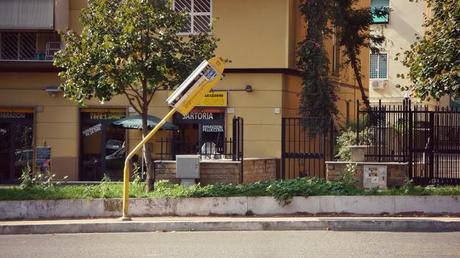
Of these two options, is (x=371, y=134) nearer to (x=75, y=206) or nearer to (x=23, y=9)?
(x=75, y=206)

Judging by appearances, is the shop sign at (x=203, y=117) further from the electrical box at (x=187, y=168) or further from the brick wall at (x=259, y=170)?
the electrical box at (x=187, y=168)

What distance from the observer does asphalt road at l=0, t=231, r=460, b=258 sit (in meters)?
9.89

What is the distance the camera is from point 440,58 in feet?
46.6

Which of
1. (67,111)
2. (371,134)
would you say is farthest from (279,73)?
(67,111)

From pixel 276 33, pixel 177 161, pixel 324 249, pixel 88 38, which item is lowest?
pixel 324 249

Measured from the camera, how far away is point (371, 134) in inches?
701

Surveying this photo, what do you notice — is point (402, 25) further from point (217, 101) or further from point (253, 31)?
point (217, 101)

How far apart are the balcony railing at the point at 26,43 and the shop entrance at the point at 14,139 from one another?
2.03m

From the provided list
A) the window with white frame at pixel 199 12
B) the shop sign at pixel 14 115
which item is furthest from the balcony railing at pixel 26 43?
the window with white frame at pixel 199 12

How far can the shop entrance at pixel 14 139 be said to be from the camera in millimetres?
23969

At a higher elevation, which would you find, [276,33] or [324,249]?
[276,33]

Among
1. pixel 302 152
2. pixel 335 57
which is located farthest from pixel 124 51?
pixel 335 57

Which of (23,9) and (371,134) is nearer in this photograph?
(371,134)

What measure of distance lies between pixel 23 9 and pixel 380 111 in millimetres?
13106
